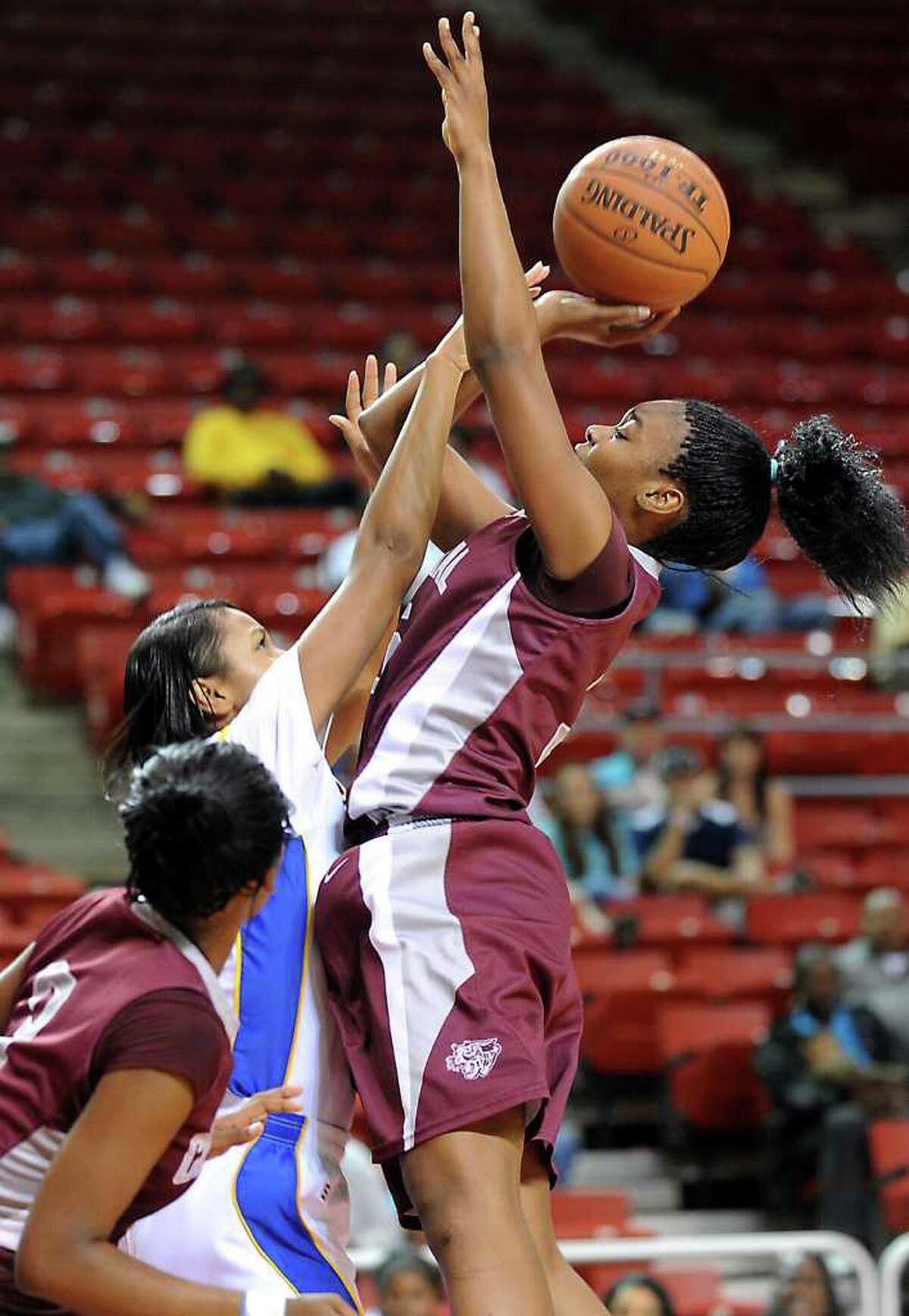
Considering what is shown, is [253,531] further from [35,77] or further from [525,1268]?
[525,1268]

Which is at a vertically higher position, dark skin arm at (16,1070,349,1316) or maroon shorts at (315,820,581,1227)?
dark skin arm at (16,1070,349,1316)

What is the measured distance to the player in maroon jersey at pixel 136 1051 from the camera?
82.7 inches

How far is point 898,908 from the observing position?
6648 mm

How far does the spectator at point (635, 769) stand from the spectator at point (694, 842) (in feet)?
0.17

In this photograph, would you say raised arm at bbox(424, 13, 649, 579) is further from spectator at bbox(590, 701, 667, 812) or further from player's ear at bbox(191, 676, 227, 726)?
spectator at bbox(590, 701, 667, 812)

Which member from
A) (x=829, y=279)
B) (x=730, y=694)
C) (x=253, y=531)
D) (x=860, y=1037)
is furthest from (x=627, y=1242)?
(x=829, y=279)

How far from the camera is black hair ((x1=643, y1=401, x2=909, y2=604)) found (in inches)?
112

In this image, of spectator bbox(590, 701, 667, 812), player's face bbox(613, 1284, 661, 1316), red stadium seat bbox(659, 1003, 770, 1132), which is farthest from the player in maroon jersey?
spectator bbox(590, 701, 667, 812)

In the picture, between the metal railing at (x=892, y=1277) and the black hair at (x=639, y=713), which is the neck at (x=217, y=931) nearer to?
the metal railing at (x=892, y=1277)

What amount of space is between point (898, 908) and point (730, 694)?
1716mm

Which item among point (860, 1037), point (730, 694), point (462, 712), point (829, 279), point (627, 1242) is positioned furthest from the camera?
point (829, 279)

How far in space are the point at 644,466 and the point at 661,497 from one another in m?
0.05

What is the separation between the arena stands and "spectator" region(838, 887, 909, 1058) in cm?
25

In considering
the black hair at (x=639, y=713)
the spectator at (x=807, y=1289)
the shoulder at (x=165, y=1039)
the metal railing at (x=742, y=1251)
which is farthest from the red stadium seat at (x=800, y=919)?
the shoulder at (x=165, y=1039)
